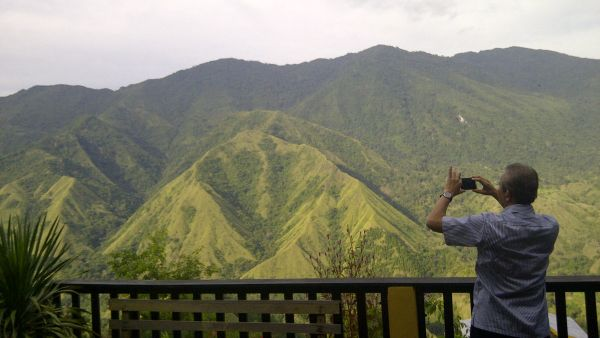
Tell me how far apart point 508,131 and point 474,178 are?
456 feet

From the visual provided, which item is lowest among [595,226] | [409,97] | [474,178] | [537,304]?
[595,226]

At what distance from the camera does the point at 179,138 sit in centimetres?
16188

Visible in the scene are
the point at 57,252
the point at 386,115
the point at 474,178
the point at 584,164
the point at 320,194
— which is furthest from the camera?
the point at 386,115

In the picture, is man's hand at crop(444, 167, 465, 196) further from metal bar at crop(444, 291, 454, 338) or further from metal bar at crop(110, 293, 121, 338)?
metal bar at crop(110, 293, 121, 338)

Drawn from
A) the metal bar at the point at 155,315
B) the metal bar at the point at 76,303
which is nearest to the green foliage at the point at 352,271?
the metal bar at the point at 155,315

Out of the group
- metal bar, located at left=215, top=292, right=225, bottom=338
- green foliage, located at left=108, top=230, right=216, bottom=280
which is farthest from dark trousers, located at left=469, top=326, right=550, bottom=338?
green foliage, located at left=108, top=230, right=216, bottom=280

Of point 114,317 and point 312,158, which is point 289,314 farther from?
point 312,158

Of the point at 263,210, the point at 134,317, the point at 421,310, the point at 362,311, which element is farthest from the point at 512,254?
the point at 263,210

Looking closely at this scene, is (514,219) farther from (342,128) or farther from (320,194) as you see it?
(342,128)

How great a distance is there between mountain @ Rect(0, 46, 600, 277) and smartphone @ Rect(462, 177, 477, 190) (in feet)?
125

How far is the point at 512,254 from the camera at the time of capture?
215 centimetres

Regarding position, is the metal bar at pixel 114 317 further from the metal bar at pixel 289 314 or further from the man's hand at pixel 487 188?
the man's hand at pixel 487 188

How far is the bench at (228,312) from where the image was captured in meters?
2.88

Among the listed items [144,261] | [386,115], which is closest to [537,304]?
[144,261]
